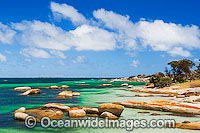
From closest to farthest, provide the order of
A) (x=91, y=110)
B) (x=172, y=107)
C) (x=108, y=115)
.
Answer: (x=108, y=115), (x=91, y=110), (x=172, y=107)

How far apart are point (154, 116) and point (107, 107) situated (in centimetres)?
609

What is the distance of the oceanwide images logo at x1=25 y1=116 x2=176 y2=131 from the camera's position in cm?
1870

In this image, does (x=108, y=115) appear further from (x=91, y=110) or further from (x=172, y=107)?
(x=172, y=107)

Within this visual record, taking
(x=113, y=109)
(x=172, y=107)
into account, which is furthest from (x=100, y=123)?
(x=172, y=107)

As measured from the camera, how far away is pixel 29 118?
2016 cm

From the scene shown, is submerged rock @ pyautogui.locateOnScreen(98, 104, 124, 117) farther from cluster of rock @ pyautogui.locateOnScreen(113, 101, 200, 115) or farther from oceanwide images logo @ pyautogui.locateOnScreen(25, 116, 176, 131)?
cluster of rock @ pyautogui.locateOnScreen(113, 101, 200, 115)

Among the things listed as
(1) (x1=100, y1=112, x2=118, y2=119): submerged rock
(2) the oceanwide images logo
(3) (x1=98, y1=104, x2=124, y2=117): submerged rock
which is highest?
(3) (x1=98, y1=104, x2=124, y2=117): submerged rock

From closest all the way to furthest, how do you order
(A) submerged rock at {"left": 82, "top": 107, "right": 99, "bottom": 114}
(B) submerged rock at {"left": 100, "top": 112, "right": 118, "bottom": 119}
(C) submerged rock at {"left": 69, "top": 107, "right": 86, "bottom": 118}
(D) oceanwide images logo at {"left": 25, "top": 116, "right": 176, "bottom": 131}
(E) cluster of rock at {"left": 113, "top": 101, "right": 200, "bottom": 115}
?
(D) oceanwide images logo at {"left": 25, "top": 116, "right": 176, "bottom": 131}, (B) submerged rock at {"left": 100, "top": 112, "right": 118, "bottom": 119}, (C) submerged rock at {"left": 69, "top": 107, "right": 86, "bottom": 118}, (A) submerged rock at {"left": 82, "top": 107, "right": 99, "bottom": 114}, (E) cluster of rock at {"left": 113, "top": 101, "right": 200, "bottom": 115}

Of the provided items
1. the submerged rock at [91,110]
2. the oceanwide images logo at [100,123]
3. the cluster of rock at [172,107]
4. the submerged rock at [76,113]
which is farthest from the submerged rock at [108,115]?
the cluster of rock at [172,107]

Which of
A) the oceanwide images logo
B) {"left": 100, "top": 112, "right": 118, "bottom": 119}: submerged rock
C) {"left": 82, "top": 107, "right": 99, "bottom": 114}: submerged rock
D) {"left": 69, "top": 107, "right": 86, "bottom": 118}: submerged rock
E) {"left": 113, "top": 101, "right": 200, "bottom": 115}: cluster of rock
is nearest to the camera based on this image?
the oceanwide images logo

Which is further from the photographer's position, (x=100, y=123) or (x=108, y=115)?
(x=108, y=115)

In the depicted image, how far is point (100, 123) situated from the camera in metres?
19.5

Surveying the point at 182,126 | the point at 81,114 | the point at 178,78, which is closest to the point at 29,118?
the point at 81,114

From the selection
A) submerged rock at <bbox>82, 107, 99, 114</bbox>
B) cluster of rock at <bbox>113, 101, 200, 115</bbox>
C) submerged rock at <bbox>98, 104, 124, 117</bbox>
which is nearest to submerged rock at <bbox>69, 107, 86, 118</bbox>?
submerged rock at <bbox>82, 107, 99, 114</bbox>
